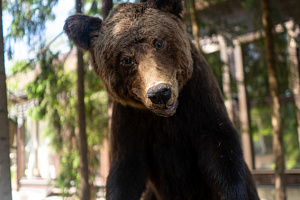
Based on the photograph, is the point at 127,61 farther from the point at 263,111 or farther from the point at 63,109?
the point at 263,111

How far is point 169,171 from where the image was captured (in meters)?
2.86

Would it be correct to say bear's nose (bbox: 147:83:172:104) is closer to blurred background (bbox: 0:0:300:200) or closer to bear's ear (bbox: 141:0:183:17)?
bear's ear (bbox: 141:0:183:17)

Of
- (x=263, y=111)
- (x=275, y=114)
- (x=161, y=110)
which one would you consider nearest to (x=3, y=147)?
(x=161, y=110)

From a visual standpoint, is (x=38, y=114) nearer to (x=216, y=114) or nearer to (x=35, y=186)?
(x=216, y=114)

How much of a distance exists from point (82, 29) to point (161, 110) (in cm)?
98

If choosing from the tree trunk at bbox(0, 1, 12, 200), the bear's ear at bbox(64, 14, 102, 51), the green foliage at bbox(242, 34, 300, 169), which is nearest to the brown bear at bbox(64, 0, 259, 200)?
the bear's ear at bbox(64, 14, 102, 51)

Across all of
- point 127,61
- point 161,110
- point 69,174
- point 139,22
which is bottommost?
point 69,174

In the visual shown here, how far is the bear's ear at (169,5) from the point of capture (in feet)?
8.45

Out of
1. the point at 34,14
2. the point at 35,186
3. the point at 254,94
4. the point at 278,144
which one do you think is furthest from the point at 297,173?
the point at 35,186

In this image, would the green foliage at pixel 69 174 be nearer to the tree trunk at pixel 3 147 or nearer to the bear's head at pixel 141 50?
the tree trunk at pixel 3 147

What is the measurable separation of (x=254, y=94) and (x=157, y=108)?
683 cm

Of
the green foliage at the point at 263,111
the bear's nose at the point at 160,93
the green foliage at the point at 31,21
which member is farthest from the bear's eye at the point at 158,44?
the green foliage at the point at 263,111

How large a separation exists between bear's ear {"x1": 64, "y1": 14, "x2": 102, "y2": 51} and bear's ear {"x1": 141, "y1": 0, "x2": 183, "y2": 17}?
47cm

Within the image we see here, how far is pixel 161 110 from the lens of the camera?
2.15 m
